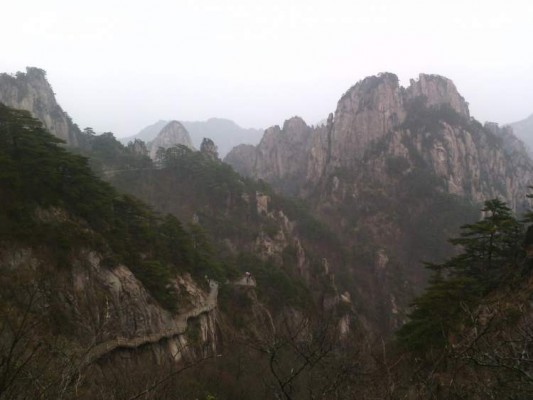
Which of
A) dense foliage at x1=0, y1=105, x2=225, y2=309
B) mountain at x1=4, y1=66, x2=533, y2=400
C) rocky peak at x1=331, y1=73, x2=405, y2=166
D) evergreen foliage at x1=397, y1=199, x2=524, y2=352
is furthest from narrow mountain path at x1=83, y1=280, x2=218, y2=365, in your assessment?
rocky peak at x1=331, y1=73, x2=405, y2=166

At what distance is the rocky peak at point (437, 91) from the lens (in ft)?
395

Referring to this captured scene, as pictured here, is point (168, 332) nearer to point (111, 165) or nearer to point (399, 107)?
point (111, 165)

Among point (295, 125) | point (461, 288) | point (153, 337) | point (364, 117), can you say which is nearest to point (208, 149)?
point (364, 117)

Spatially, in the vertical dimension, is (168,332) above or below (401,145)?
below

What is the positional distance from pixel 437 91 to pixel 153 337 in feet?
392

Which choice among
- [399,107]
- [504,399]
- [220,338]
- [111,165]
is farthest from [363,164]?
[504,399]

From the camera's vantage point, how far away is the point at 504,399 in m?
6.67

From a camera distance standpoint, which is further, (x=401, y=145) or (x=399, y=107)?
(x=399, y=107)

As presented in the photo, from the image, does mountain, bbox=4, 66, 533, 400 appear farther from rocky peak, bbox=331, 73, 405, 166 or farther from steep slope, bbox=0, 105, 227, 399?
rocky peak, bbox=331, 73, 405, 166

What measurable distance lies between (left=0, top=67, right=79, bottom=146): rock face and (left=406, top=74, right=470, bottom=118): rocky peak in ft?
289

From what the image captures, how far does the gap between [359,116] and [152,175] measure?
61787mm

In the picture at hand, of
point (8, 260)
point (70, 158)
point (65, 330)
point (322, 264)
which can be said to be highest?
point (70, 158)

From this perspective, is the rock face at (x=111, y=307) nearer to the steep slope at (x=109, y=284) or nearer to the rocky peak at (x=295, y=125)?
the steep slope at (x=109, y=284)

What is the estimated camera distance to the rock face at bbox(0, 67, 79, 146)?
254 feet
